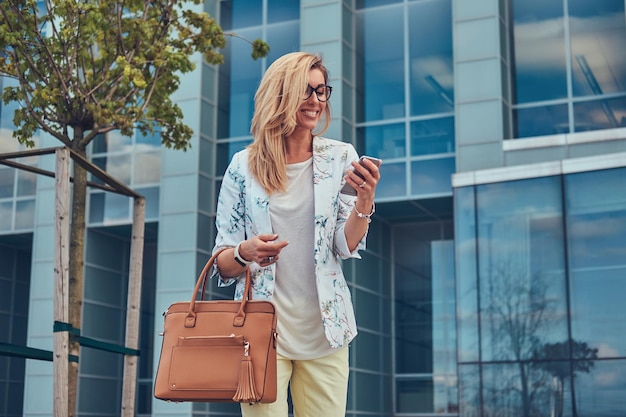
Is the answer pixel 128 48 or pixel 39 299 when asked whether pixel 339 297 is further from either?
pixel 39 299

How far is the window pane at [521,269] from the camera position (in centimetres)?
1584

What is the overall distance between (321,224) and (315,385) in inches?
20.5

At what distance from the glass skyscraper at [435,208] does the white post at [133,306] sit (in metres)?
9.32

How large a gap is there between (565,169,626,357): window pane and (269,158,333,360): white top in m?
13.0

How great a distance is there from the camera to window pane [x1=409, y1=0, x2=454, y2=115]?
18922 mm

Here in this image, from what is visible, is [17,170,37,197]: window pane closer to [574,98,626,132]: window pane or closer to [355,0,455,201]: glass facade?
[355,0,455,201]: glass facade

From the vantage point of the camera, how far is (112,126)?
9.08 m

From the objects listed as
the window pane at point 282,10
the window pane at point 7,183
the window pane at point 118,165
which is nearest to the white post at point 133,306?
A: the window pane at point 118,165

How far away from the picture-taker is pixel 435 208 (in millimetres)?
19000

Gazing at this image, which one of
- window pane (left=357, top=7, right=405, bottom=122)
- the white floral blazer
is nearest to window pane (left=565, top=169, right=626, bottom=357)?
window pane (left=357, top=7, right=405, bottom=122)

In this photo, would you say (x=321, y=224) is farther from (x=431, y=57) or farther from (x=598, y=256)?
(x=431, y=57)

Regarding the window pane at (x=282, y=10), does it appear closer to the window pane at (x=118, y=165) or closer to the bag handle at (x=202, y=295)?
the window pane at (x=118, y=165)

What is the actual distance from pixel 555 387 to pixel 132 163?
1010 centimetres

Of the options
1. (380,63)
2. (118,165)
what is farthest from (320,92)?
(118,165)
